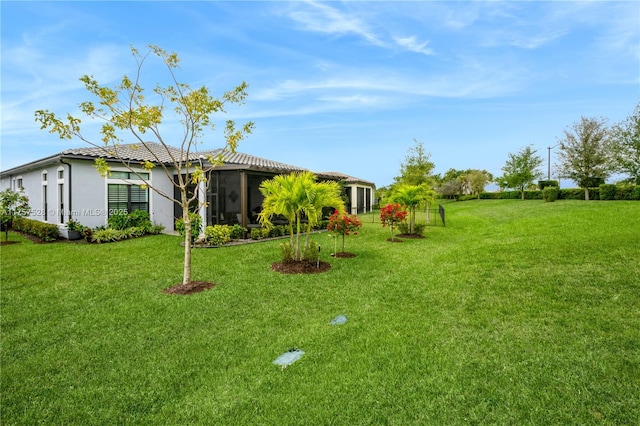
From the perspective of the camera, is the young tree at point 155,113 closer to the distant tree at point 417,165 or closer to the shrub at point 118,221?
the shrub at point 118,221

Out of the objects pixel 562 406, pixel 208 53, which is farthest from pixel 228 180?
pixel 562 406

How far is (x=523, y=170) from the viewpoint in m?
34.5

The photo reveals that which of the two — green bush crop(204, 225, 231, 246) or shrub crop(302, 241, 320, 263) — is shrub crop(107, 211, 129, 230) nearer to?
green bush crop(204, 225, 231, 246)

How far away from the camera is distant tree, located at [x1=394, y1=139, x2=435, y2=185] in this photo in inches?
850

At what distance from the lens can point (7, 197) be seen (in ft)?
48.2

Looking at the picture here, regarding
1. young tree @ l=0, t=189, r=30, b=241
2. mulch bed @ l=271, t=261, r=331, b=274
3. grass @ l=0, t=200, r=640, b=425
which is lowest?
grass @ l=0, t=200, r=640, b=425

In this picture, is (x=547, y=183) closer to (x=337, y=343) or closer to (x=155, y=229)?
(x=155, y=229)

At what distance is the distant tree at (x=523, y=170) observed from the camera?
3400cm

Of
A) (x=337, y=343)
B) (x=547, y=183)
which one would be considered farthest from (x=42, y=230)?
(x=547, y=183)

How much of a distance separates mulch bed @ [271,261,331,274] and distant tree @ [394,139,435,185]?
14471 mm

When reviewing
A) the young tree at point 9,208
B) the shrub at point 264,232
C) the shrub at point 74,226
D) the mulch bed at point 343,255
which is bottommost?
the mulch bed at point 343,255

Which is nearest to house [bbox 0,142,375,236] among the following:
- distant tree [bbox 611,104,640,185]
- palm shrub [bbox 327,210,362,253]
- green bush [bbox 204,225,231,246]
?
green bush [bbox 204,225,231,246]

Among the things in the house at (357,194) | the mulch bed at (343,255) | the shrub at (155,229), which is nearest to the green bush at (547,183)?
the house at (357,194)

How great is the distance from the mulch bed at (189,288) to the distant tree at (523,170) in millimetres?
36614
